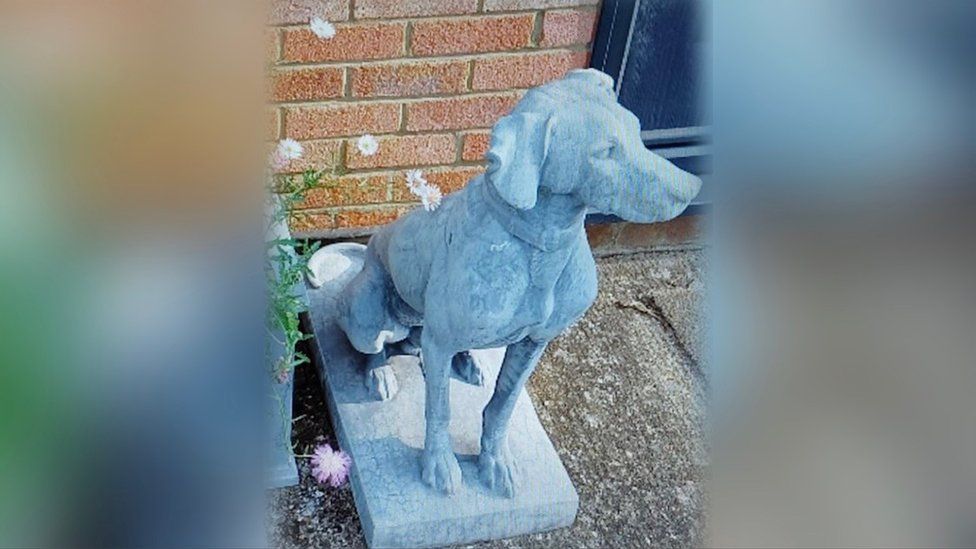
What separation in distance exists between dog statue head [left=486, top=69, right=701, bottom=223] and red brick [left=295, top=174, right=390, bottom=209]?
126 centimetres

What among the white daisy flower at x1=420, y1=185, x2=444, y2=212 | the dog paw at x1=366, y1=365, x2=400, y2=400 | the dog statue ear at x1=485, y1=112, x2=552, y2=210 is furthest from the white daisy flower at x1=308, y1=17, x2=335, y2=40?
the dog statue ear at x1=485, y1=112, x2=552, y2=210

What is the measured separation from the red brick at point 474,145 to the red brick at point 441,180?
0.04 metres

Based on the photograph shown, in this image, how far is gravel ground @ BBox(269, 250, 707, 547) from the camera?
2607 millimetres

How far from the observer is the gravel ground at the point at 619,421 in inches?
103

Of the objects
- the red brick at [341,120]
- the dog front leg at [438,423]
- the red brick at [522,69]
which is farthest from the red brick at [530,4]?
the dog front leg at [438,423]

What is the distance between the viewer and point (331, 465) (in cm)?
255

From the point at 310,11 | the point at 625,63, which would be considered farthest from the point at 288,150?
the point at 625,63

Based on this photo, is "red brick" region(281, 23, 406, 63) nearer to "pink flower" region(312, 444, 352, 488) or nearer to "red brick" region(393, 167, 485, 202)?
"red brick" region(393, 167, 485, 202)

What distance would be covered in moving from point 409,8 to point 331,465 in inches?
40.7

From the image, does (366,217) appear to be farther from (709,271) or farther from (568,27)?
(709,271)
